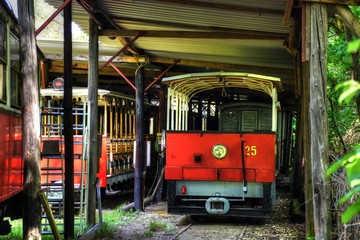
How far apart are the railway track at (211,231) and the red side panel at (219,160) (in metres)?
0.95

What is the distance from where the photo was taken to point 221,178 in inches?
360

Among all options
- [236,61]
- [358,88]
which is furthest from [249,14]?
[358,88]

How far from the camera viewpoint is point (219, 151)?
9188 mm

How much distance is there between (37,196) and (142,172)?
641cm

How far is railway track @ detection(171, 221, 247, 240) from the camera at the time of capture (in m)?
8.16

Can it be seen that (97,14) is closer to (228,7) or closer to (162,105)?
(228,7)

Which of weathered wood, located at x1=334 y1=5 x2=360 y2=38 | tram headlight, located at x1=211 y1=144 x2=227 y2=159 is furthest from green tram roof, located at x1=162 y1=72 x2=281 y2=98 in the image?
weathered wood, located at x1=334 y1=5 x2=360 y2=38

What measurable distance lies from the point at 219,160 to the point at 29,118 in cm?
475

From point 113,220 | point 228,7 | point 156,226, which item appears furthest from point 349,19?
point 113,220

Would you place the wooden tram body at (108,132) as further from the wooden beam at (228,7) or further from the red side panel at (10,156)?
the red side panel at (10,156)

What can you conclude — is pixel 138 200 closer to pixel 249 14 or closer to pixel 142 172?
pixel 142 172

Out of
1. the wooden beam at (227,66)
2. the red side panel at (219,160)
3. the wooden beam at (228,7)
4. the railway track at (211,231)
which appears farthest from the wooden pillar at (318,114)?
the wooden beam at (227,66)

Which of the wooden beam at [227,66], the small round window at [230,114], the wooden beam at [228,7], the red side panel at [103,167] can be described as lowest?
the red side panel at [103,167]

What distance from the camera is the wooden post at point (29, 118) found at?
516cm
